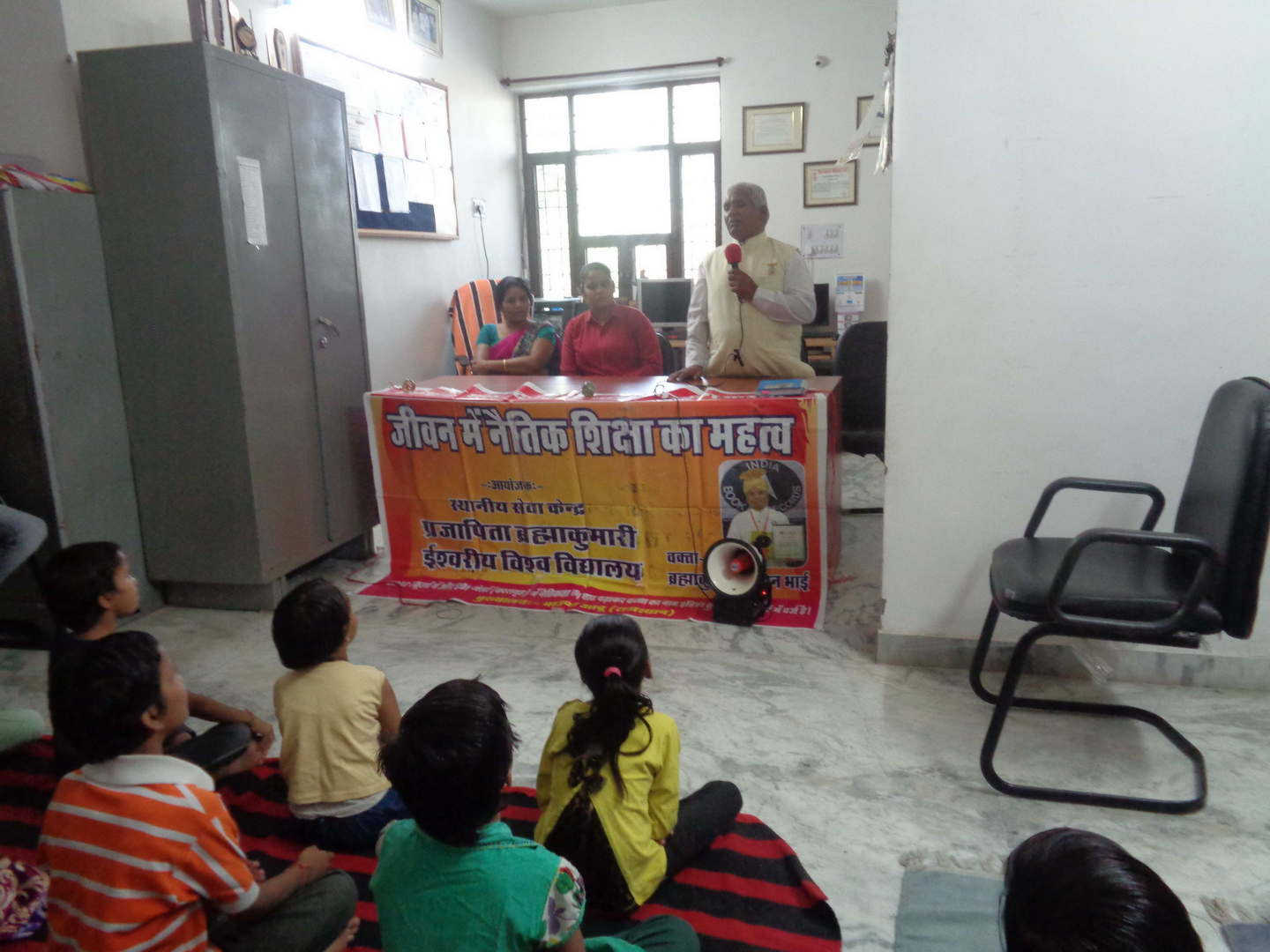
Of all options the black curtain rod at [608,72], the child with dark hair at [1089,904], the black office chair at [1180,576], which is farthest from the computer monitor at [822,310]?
the child with dark hair at [1089,904]

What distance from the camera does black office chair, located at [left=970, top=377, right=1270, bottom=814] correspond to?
5.85 feet

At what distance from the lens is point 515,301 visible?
4.38 m

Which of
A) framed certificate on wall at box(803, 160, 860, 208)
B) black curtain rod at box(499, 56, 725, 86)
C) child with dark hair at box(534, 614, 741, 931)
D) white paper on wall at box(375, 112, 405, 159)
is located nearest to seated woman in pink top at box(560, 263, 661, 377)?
white paper on wall at box(375, 112, 405, 159)

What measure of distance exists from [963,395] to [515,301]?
254cm

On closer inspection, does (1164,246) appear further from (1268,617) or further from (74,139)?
(74,139)

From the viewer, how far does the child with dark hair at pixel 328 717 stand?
1667 millimetres

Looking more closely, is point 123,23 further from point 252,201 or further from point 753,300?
point 753,300

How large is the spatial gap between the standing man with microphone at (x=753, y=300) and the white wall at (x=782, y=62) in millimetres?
3150

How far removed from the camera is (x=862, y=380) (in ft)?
12.6

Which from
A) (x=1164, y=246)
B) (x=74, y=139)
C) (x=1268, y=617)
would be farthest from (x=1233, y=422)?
(x=74, y=139)

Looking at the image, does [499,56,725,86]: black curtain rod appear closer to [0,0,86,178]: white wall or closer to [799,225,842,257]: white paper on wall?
[799,225,842,257]: white paper on wall

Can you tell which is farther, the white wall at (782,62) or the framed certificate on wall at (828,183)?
the framed certificate on wall at (828,183)

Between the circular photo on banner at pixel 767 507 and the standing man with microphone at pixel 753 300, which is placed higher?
the standing man with microphone at pixel 753 300

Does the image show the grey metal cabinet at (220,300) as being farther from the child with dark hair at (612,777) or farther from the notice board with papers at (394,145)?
the child with dark hair at (612,777)
